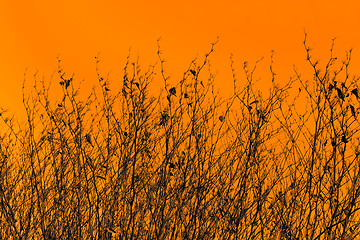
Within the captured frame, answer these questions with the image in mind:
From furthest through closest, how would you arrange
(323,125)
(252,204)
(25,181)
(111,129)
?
(25,181) → (111,129) → (252,204) → (323,125)

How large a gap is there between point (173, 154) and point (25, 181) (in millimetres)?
2562

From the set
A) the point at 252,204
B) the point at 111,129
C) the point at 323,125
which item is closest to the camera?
the point at 323,125

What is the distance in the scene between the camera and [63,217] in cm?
583

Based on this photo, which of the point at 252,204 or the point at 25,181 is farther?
the point at 25,181

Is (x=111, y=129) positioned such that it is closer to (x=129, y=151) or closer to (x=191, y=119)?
(x=129, y=151)

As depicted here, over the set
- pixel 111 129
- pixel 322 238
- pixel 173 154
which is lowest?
pixel 322 238

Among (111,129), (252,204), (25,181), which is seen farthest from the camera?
(25,181)

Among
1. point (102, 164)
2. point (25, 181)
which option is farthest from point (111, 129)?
point (25, 181)

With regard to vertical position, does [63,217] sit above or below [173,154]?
below

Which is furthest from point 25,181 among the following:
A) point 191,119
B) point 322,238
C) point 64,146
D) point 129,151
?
point 322,238

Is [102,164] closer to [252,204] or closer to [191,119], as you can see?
[191,119]

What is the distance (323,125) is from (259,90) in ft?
2.67

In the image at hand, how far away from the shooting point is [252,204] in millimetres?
5336

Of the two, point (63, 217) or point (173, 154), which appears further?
point (63, 217)
